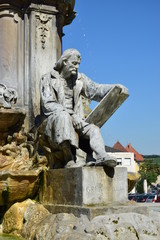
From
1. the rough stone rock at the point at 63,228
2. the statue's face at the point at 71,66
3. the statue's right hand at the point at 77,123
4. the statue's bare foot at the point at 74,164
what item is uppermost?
the statue's face at the point at 71,66

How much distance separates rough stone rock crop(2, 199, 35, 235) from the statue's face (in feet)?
6.73

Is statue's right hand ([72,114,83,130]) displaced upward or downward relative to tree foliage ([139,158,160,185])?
downward

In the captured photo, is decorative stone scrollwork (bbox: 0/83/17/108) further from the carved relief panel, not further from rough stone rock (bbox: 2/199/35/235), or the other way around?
rough stone rock (bbox: 2/199/35/235)

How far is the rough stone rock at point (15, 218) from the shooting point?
566cm

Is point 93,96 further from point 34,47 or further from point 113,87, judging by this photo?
point 34,47

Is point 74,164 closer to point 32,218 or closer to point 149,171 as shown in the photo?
point 32,218

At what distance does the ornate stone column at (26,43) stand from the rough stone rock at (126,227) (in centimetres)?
315

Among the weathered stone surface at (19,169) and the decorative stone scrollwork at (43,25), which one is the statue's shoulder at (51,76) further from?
the decorative stone scrollwork at (43,25)

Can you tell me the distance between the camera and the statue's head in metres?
6.25

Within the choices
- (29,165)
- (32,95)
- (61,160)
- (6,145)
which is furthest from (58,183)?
(32,95)

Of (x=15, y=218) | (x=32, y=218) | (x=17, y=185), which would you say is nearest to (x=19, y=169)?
(x=17, y=185)

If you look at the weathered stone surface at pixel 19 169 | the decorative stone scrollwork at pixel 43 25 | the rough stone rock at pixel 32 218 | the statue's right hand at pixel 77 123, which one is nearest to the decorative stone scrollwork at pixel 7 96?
the weathered stone surface at pixel 19 169

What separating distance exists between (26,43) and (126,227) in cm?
419

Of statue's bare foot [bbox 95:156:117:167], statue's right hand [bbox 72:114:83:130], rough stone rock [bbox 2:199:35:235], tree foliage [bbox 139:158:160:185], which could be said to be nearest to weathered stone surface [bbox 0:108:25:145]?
statue's right hand [bbox 72:114:83:130]
